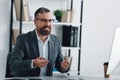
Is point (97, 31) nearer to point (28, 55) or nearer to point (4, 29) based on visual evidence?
point (4, 29)

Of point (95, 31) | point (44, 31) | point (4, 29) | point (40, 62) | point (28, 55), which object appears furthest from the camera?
point (95, 31)

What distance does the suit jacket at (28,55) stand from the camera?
2084mm

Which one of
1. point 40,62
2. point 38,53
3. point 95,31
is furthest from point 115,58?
point 95,31

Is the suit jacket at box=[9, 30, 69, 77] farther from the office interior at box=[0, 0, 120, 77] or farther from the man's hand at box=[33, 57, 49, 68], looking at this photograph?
the office interior at box=[0, 0, 120, 77]

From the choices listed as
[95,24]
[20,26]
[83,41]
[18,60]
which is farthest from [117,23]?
[18,60]

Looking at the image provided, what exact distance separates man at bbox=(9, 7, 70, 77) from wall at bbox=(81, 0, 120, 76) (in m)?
1.00

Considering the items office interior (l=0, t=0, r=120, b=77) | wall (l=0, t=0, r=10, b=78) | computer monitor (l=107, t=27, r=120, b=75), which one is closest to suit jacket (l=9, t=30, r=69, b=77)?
computer monitor (l=107, t=27, r=120, b=75)

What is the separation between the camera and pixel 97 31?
3.31 meters

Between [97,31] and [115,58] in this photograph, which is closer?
[115,58]

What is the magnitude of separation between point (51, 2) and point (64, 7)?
0.18 m

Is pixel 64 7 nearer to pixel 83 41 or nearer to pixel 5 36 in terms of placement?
pixel 83 41

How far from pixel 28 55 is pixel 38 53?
0.09m

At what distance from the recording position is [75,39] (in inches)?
122

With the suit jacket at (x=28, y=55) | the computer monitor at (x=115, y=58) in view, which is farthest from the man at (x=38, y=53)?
the computer monitor at (x=115, y=58)
